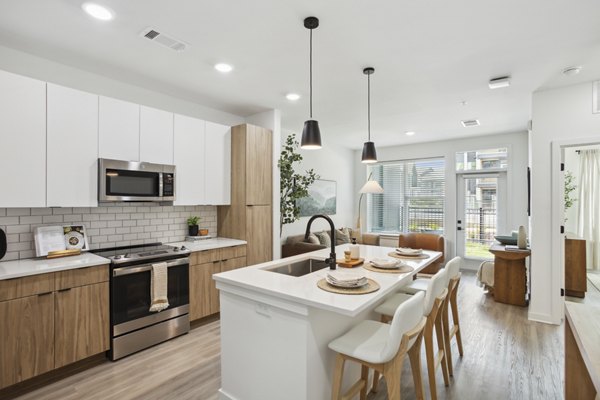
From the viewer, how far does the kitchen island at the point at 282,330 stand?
1.69 meters

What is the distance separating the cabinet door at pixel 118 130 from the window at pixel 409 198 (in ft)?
18.9

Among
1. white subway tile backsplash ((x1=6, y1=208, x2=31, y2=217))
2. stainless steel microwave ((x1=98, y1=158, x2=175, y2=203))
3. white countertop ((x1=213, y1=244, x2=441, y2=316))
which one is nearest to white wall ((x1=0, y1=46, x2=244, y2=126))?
stainless steel microwave ((x1=98, y1=158, x2=175, y2=203))

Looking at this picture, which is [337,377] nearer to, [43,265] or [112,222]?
[43,265]

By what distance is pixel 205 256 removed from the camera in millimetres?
3490

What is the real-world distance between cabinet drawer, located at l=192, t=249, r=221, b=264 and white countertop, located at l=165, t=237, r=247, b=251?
6cm

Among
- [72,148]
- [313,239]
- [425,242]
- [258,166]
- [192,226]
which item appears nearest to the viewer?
[72,148]

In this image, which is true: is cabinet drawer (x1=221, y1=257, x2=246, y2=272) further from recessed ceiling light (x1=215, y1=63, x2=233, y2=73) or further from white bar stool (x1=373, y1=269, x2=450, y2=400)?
recessed ceiling light (x1=215, y1=63, x2=233, y2=73)

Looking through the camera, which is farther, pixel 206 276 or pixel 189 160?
pixel 189 160

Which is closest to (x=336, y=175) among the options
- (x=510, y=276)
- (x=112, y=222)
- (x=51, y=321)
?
(x=510, y=276)

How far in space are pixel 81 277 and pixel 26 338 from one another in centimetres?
52

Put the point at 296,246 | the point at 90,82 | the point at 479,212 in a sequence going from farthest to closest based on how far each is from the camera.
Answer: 1. the point at 479,212
2. the point at 296,246
3. the point at 90,82

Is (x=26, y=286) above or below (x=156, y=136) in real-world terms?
below

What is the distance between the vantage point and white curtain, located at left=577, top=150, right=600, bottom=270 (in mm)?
5688

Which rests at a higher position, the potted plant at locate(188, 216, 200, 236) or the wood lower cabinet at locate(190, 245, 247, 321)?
the potted plant at locate(188, 216, 200, 236)
